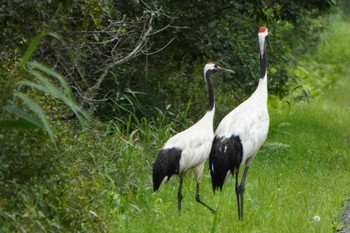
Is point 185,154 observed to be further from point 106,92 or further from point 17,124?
point 17,124

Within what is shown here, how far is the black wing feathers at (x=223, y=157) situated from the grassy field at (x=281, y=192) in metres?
0.35

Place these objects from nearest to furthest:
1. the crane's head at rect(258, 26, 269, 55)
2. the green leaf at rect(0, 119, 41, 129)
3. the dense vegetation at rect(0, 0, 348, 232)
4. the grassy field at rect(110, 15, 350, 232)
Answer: the green leaf at rect(0, 119, 41, 129), the dense vegetation at rect(0, 0, 348, 232), the grassy field at rect(110, 15, 350, 232), the crane's head at rect(258, 26, 269, 55)

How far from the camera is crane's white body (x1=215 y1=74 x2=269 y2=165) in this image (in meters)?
10.2

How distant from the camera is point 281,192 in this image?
427 inches

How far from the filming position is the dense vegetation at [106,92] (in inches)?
270

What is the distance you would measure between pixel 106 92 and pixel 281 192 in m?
3.52

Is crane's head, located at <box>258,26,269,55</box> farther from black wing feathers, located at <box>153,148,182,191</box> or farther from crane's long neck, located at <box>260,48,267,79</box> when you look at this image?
black wing feathers, located at <box>153,148,182,191</box>

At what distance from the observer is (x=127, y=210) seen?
32.1 ft

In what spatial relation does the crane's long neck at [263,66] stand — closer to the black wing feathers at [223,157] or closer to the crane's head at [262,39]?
the crane's head at [262,39]

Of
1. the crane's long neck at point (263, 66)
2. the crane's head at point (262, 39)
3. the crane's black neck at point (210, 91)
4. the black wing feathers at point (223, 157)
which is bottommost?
the black wing feathers at point (223, 157)

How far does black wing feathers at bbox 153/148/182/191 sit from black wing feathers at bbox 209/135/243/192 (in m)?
0.34

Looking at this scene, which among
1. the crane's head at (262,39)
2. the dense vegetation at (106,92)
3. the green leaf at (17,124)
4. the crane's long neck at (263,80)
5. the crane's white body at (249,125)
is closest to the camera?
the green leaf at (17,124)

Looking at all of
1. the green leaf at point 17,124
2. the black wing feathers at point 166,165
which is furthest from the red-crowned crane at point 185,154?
the green leaf at point 17,124

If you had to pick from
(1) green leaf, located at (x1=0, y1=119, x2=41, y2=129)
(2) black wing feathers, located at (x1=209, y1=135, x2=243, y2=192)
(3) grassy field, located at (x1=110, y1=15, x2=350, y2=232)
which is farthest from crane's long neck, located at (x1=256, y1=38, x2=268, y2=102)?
(1) green leaf, located at (x1=0, y1=119, x2=41, y2=129)
